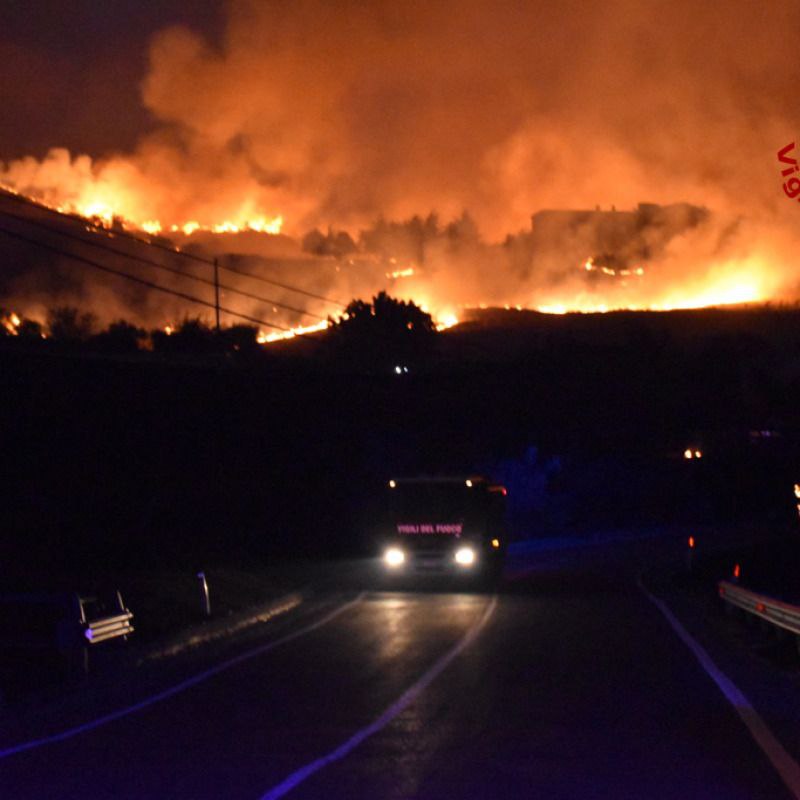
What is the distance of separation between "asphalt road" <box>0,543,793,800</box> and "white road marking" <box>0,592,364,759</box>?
0.10 meters

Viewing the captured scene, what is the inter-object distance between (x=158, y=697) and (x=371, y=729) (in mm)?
3347

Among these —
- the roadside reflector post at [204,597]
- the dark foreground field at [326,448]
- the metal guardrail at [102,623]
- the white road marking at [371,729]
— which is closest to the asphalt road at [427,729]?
the white road marking at [371,729]

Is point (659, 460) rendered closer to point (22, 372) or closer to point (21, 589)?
point (22, 372)

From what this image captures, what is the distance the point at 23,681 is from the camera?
15.4 m

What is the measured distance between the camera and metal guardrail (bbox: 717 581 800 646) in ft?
55.6

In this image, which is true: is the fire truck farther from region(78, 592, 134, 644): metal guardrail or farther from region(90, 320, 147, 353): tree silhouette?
region(90, 320, 147, 353): tree silhouette

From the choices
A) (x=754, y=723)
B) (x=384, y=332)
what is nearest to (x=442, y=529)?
(x=754, y=723)

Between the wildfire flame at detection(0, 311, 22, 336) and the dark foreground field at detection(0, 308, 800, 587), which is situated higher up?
the wildfire flame at detection(0, 311, 22, 336)

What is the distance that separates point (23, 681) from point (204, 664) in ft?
8.60

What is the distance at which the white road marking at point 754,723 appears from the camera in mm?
9680

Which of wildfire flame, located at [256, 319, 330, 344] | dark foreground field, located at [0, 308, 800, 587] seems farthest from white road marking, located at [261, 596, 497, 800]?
wildfire flame, located at [256, 319, 330, 344]

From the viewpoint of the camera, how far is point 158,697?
1416 centimetres

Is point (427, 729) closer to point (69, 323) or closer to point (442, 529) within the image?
point (442, 529)

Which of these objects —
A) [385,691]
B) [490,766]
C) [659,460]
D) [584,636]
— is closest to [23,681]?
[385,691]
